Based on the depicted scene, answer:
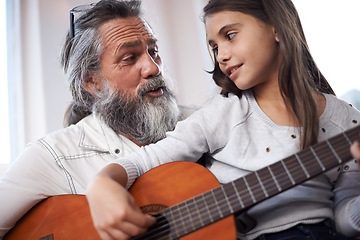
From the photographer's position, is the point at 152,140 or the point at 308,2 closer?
the point at 152,140

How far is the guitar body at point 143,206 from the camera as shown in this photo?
37.1 inches

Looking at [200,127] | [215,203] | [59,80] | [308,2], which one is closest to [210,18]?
[200,127]

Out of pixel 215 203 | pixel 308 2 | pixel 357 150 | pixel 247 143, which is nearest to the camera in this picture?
pixel 357 150

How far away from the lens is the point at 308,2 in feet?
8.07

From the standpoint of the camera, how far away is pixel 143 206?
988 mm

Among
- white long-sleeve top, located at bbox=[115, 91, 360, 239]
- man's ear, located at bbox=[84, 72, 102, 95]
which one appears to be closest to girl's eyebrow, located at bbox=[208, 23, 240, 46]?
white long-sleeve top, located at bbox=[115, 91, 360, 239]

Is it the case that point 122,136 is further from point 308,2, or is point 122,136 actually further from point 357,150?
point 308,2

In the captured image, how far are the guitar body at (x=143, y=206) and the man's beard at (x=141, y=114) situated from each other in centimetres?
53

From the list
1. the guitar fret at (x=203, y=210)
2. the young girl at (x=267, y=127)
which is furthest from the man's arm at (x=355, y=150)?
the guitar fret at (x=203, y=210)

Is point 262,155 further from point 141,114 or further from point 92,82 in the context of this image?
point 92,82

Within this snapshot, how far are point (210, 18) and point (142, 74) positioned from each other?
1.72 feet

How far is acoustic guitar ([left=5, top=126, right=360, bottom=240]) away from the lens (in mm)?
780

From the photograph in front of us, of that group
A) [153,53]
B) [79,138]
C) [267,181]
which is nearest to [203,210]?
[267,181]

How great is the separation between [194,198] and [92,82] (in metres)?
1.09
